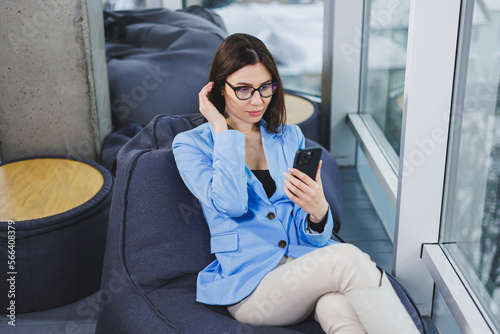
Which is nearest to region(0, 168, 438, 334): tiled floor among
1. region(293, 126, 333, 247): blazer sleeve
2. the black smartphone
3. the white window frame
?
the white window frame

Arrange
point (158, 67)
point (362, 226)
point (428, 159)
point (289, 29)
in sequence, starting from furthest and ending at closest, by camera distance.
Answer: point (289, 29)
point (158, 67)
point (362, 226)
point (428, 159)

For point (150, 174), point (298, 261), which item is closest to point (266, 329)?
point (298, 261)

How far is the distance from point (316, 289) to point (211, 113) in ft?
2.17

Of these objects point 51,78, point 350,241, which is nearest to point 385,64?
point 350,241

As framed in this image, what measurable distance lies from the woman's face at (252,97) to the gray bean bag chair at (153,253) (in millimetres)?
323

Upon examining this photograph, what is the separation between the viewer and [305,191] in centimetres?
178

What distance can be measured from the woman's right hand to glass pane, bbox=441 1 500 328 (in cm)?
84

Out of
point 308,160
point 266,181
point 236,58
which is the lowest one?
point 266,181

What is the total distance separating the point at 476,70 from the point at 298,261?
2.86 ft

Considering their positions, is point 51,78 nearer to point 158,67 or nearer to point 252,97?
point 158,67

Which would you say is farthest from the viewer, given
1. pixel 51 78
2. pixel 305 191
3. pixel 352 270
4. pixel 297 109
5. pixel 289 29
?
pixel 289 29

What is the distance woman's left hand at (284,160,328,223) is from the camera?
176cm

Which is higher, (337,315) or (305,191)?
(305,191)

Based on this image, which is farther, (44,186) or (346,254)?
(44,186)
